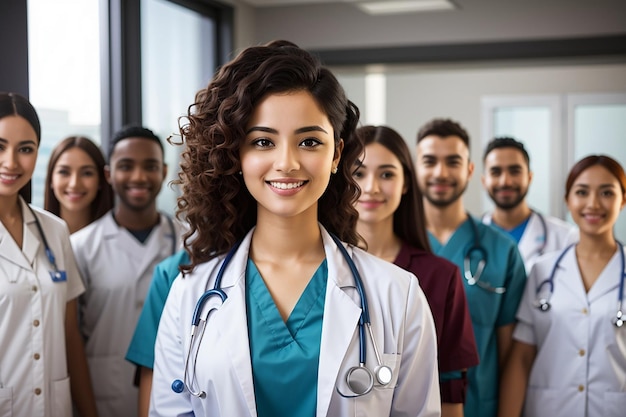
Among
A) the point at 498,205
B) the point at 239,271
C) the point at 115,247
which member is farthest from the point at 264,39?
the point at 239,271

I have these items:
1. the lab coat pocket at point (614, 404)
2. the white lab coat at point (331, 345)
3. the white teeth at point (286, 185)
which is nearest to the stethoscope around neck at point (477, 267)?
the lab coat pocket at point (614, 404)

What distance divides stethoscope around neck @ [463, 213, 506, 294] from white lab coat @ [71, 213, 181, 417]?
3.42ft

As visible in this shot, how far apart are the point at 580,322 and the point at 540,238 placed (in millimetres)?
1033

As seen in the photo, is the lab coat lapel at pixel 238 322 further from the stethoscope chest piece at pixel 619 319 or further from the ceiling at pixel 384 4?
the ceiling at pixel 384 4

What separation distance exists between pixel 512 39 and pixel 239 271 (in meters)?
3.20

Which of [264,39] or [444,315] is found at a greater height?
[264,39]

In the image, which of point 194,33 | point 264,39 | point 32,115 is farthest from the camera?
point 264,39

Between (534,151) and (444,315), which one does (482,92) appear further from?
(444,315)

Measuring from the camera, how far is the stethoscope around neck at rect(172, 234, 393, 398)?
1.48m

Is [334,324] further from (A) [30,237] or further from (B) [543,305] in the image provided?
(B) [543,305]

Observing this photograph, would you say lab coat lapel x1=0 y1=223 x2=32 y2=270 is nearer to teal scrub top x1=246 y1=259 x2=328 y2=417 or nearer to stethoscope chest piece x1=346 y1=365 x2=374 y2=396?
teal scrub top x1=246 y1=259 x2=328 y2=417

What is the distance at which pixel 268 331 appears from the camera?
5.09 feet

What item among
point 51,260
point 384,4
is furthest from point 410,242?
point 384,4

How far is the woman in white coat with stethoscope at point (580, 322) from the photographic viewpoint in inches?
91.0
